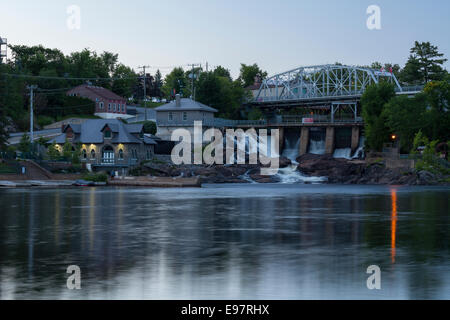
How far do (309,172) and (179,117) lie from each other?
108 ft

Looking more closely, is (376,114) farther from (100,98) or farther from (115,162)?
(100,98)

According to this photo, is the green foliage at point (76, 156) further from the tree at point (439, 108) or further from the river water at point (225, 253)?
the tree at point (439, 108)

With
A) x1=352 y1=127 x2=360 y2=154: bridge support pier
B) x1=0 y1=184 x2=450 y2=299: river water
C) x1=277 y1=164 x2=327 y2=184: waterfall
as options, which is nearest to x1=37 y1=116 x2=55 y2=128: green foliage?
x1=277 y1=164 x2=327 y2=184: waterfall

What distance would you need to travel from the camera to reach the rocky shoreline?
97.1 m

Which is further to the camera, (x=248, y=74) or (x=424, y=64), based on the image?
(x=248, y=74)

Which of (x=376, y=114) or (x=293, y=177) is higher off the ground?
(x=376, y=114)

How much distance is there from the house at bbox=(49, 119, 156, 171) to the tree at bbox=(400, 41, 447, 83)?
2658 inches

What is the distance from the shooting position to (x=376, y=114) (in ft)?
361

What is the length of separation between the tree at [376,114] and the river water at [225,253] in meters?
61.2

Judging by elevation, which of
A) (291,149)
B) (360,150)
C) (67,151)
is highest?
(291,149)

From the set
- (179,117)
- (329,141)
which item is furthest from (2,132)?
(329,141)

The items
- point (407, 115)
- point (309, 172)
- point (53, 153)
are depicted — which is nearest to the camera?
point (53, 153)

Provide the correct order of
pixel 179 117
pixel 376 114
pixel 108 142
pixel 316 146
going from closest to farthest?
pixel 108 142 < pixel 376 114 < pixel 179 117 < pixel 316 146
